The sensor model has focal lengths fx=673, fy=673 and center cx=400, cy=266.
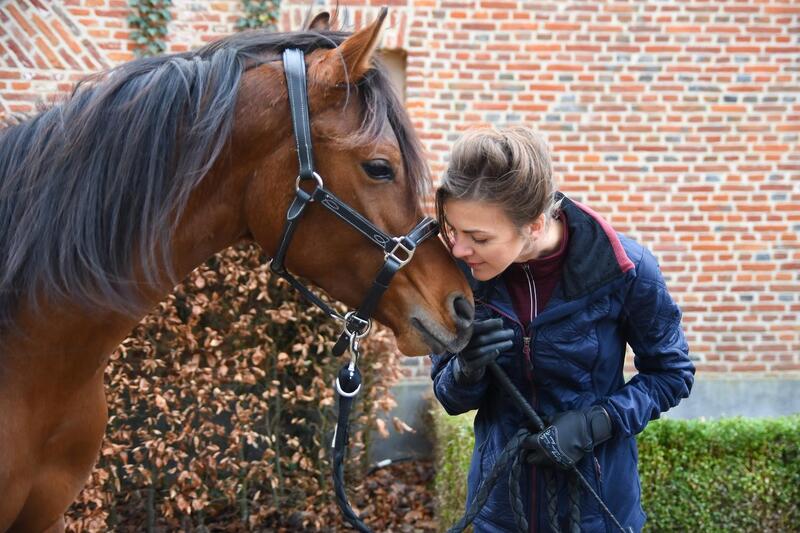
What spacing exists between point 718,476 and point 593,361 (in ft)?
7.51

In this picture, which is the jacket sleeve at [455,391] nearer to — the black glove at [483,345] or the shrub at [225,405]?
the black glove at [483,345]

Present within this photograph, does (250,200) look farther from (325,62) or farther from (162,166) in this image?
(325,62)

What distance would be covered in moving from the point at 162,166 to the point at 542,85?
439cm

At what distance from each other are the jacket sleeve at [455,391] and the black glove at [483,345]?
11cm

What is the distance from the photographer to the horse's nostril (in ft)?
6.02

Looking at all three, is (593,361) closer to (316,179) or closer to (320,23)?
(316,179)

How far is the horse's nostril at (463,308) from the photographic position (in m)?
1.83

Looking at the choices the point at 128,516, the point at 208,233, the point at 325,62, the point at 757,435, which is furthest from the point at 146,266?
the point at 757,435

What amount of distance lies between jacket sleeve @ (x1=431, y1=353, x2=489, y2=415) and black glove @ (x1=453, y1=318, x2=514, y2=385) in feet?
0.37

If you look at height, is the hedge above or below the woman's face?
below

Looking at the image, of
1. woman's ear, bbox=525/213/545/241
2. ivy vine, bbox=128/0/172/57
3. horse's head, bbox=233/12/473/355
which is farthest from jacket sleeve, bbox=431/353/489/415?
ivy vine, bbox=128/0/172/57

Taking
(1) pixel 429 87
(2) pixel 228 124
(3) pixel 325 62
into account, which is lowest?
(1) pixel 429 87

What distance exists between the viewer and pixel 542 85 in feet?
18.2

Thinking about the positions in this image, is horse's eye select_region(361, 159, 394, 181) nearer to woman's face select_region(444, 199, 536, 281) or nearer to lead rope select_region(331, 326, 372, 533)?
woman's face select_region(444, 199, 536, 281)
